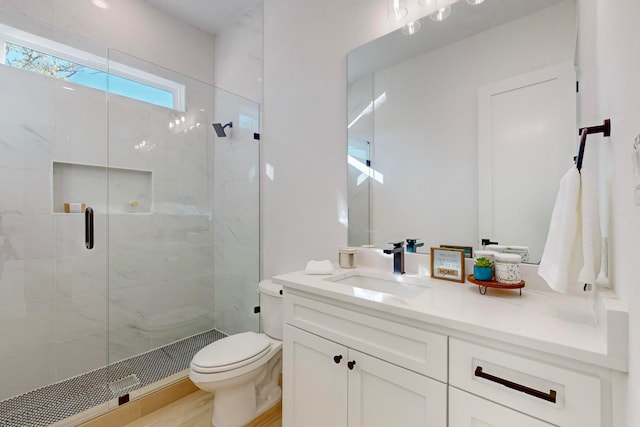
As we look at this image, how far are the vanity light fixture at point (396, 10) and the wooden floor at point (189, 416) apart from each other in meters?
2.37

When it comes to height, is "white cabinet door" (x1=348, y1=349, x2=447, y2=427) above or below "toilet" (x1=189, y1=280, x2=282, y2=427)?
above

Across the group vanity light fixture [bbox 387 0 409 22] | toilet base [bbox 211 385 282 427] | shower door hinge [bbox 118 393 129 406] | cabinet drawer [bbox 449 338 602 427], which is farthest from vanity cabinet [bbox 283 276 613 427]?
vanity light fixture [bbox 387 0 409 22]

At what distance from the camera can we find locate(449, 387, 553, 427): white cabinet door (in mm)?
758

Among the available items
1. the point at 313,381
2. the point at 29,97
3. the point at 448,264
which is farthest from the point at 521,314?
the point at 29,97

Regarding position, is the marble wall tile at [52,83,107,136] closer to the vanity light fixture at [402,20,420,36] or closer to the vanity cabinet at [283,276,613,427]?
the vanity cabinet at [283,276,613,427]

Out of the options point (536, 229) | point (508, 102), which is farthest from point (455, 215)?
point (508, 102)

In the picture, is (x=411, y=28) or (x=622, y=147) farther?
(x=411, y=28)

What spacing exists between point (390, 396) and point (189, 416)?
4.52 feet

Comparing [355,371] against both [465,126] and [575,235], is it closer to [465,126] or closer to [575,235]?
[575,235]

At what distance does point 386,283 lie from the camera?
143 centimetres

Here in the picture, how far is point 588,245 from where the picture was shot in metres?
0.84

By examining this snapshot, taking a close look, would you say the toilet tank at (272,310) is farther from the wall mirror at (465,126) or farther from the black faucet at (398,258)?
the black faucet at (398,258)

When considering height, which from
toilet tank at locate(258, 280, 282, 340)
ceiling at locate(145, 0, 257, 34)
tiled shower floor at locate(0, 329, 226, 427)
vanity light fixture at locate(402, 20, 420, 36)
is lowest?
tiled shower floor at locate(0, 329, 226, 427)

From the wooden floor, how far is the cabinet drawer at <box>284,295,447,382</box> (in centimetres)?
80
